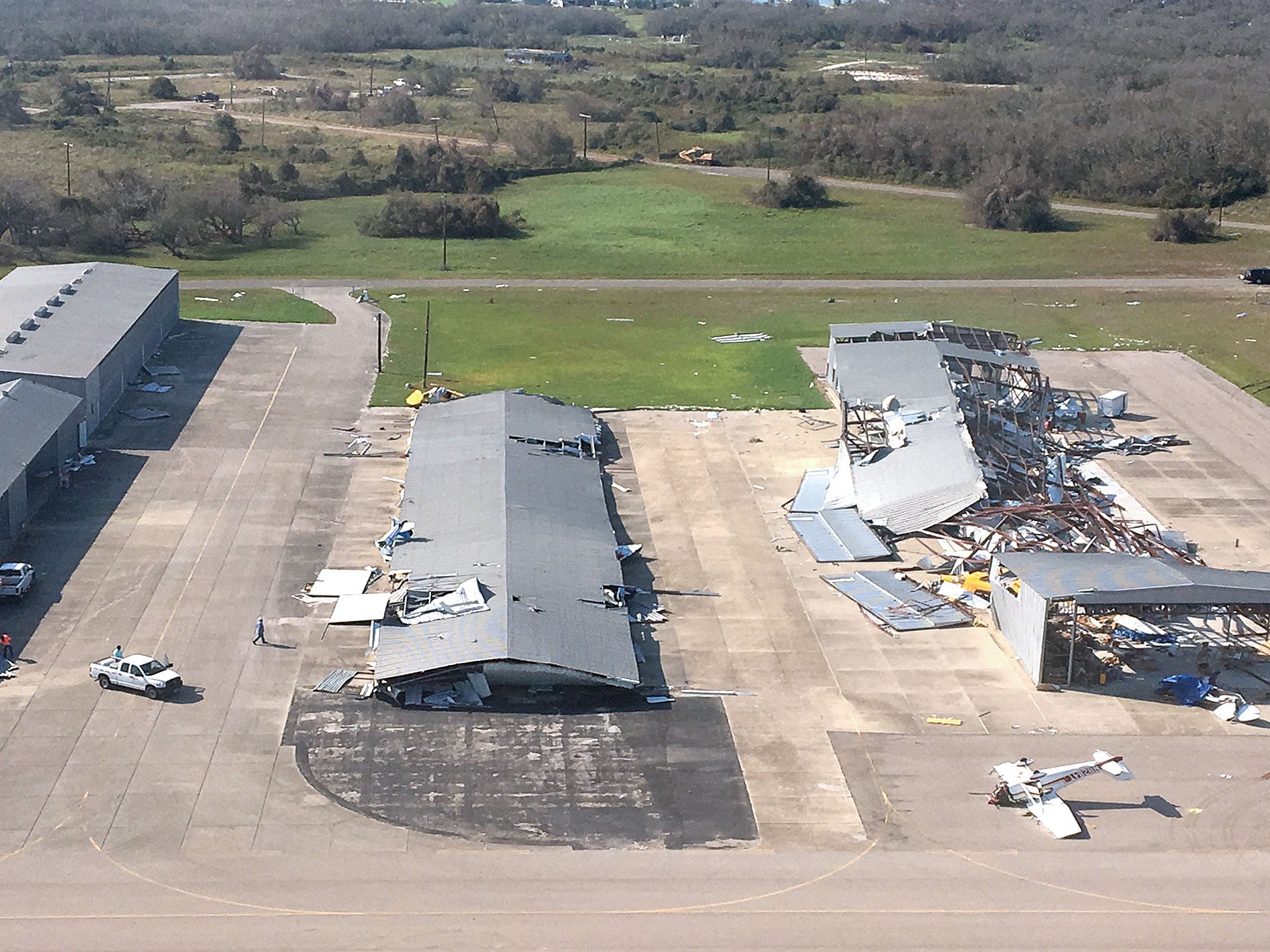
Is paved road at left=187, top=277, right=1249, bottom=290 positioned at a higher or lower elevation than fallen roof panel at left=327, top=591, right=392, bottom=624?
higher

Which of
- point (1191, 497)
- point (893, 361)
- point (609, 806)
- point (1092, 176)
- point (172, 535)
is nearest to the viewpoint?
point (609, 806)

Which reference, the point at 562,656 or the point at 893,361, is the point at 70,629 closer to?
the point at 562,656

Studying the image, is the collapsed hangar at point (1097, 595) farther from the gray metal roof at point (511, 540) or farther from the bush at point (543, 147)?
the bush at point (543, 147)

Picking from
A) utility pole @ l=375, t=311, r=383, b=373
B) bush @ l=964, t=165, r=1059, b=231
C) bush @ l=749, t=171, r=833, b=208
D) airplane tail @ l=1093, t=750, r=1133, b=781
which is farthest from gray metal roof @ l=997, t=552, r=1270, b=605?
bush @ l=749, t=171, r=833, b=208

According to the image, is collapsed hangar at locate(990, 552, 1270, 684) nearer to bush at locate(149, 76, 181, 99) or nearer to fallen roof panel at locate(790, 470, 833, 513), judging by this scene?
fallen roof panel at locate(790, 470, 833, 513)

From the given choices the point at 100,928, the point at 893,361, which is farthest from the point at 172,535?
the point at 893,361

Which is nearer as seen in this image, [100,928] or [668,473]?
[100,928]

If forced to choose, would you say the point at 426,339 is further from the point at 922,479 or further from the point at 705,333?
the point at 922,479

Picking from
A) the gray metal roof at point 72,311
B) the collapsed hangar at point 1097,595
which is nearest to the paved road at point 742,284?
the gray metal roof at point 72,311
